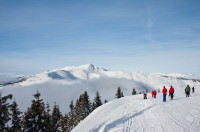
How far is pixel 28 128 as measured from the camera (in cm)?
1770

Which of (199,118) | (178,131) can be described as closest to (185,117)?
(199,118)

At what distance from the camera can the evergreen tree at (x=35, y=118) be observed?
17969 millimetres

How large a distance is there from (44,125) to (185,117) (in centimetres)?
1622

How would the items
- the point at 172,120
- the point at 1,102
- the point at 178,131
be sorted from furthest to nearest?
the point at 1,102, the point at 172,120, the point at 178,131

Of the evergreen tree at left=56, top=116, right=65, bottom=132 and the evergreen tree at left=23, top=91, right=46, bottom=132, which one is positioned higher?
the evergreen tree at left=23, top=91, right=46, bottom=132

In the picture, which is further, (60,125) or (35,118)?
(60,125)

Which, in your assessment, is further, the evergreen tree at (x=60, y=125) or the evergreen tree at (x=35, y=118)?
the evergreen tree at (x=60, y=125)

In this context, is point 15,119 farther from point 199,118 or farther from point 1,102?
point 199,118

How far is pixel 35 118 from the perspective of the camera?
18.1 m

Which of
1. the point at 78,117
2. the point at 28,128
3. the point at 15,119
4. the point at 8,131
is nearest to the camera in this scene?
the point at 8,131

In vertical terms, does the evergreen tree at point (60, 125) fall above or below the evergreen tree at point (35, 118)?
below

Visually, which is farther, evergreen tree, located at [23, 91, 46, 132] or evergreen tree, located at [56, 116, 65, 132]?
evergreen tree, located at [56, 116, 65, 132]

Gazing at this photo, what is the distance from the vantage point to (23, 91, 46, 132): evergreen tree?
17969 mm

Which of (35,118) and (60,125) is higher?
(35,118)
